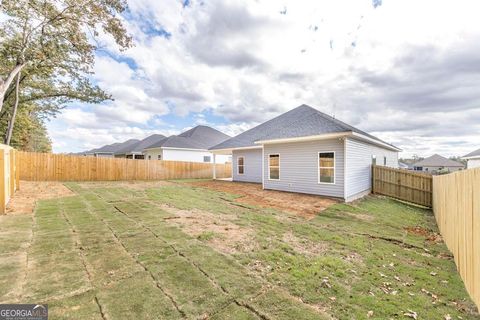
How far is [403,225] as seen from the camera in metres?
8.35

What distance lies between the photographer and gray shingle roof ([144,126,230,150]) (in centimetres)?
2468

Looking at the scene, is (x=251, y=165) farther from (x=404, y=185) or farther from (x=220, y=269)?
(x=220, y=269)

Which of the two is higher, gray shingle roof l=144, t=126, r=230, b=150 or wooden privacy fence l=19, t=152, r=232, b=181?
gray shingle roof l=144, t=126, r=230, b=150

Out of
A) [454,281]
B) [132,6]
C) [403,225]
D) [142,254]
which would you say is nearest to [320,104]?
[403,225]

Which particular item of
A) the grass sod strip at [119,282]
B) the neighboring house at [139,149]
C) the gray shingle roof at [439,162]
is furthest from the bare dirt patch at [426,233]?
the gray shingle roof at [439,162]

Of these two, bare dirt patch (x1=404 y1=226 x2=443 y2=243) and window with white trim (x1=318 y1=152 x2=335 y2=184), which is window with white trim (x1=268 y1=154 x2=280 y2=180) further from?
bare dirt patch (x1=404 y1=226 x2=443 y2=243)

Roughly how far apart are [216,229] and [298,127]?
30.3ft

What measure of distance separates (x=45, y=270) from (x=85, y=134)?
124 ft

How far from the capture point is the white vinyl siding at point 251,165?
16.5m

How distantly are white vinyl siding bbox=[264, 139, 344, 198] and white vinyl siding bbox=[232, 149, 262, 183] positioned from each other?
2.74 meters

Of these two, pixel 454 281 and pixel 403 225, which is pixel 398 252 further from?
pixel 403 225

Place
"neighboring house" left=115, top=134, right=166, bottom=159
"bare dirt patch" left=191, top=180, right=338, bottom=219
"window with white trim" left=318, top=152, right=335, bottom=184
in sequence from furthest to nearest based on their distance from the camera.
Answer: "neighboring house" left=115, top=134, right=166, bottom=159, "window with white trim" left=318, top=152, right=335, bottom=184, "bare dirt patch" left=191, top=180, right=338, bottom=219

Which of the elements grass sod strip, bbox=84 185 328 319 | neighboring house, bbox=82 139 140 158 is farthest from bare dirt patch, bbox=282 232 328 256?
neighboring house, bbox=82 139 140 158

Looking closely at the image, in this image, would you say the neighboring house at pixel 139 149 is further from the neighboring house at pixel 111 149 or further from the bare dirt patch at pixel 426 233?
the bare dirt patch at pixel 426 233
